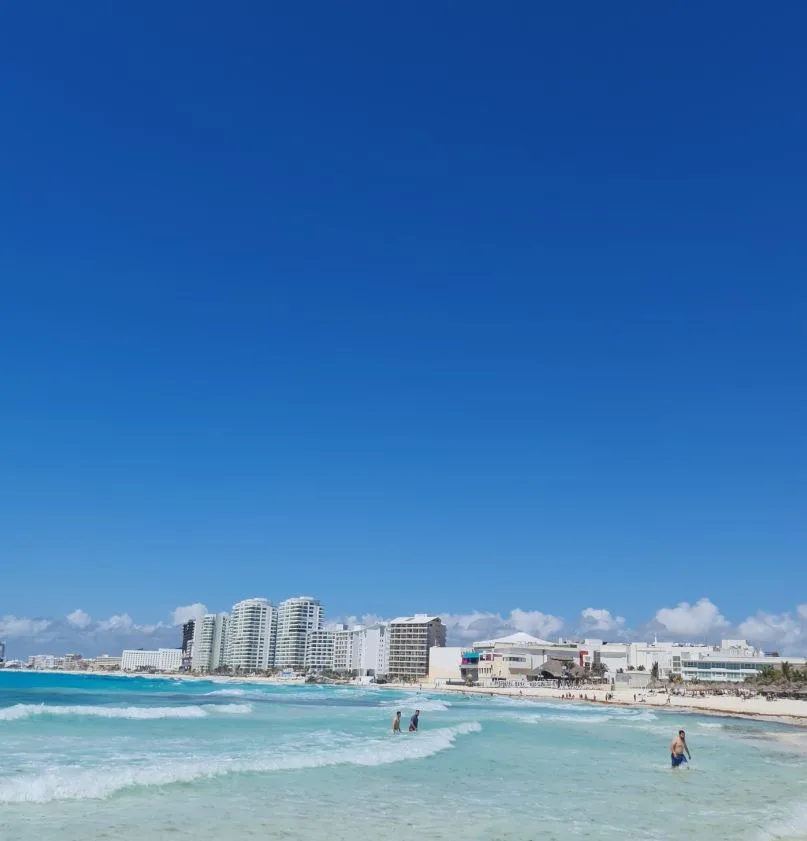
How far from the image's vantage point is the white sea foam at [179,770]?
59.3ft

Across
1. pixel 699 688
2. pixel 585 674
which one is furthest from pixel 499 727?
pixel 585 674

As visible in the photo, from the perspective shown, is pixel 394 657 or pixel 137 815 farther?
pixel 394 657

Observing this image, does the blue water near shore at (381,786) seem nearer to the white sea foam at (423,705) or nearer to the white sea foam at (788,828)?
the white sea foam at (788,828)

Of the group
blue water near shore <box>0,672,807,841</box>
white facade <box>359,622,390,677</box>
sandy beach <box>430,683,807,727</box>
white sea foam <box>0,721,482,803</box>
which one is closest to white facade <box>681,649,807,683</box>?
sandy beach <box>430,683,807,727</box>

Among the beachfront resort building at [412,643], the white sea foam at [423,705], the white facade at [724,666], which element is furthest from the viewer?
the beachfront resort building at [412,643]

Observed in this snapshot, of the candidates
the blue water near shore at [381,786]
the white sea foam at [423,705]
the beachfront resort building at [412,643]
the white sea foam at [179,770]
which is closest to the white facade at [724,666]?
the beachfront resort building at [412,643]

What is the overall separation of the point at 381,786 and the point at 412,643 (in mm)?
165136

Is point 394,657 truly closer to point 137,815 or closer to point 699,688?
point 699,688

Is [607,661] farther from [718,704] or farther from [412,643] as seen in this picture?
[718,704]

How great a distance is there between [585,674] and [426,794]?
127314mm

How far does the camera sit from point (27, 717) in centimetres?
4453

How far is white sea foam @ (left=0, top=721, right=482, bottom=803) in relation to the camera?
18062 millimetres

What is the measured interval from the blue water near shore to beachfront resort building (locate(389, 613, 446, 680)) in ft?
467

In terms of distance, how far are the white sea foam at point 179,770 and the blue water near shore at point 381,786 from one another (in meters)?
0.07
